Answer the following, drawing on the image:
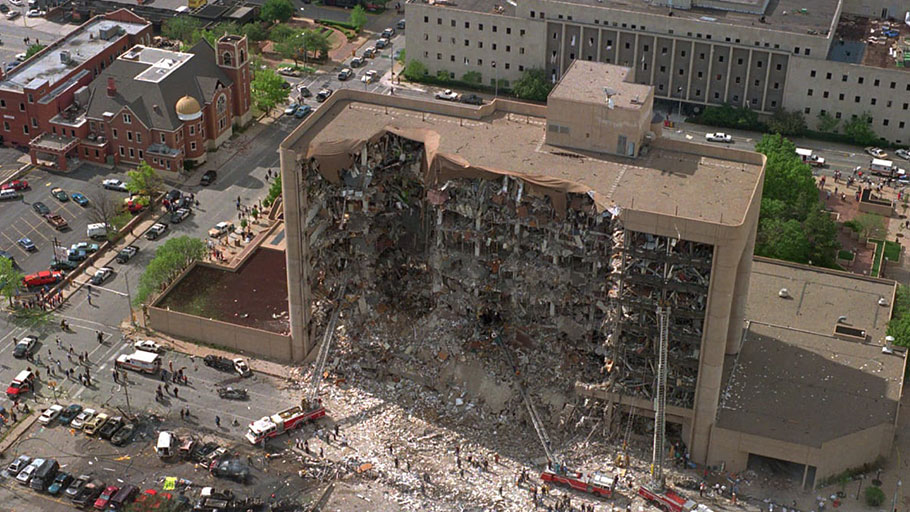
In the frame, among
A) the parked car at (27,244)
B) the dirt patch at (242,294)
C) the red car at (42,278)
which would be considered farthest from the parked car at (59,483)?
the parked car at (27,244)

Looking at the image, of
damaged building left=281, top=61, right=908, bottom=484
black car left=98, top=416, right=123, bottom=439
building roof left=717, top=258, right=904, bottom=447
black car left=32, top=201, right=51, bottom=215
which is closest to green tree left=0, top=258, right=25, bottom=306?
black car left=32, top=201, right=51, bottom=215

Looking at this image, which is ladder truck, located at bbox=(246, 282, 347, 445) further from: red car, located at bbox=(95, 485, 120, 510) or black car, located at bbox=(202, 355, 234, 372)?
red car, located at bbox=(95, 485, 120, 510)

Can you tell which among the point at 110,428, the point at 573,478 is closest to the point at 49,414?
the point at 110,428

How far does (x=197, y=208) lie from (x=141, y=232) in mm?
9885

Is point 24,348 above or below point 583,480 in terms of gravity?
above

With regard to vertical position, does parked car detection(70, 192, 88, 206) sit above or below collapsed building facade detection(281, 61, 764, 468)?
below

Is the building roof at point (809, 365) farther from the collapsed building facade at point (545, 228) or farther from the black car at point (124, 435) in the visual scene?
the black car at point (124, 435)

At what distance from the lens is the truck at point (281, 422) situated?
135625 mm

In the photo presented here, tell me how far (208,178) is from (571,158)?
73.0 m

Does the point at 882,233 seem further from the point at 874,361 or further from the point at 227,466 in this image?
the point at 227,466

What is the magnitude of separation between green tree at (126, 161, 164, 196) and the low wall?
32.5 m

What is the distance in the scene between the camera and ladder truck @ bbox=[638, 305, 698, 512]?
127625 mm

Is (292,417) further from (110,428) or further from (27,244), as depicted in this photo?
(27,244)

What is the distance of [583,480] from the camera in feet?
425
